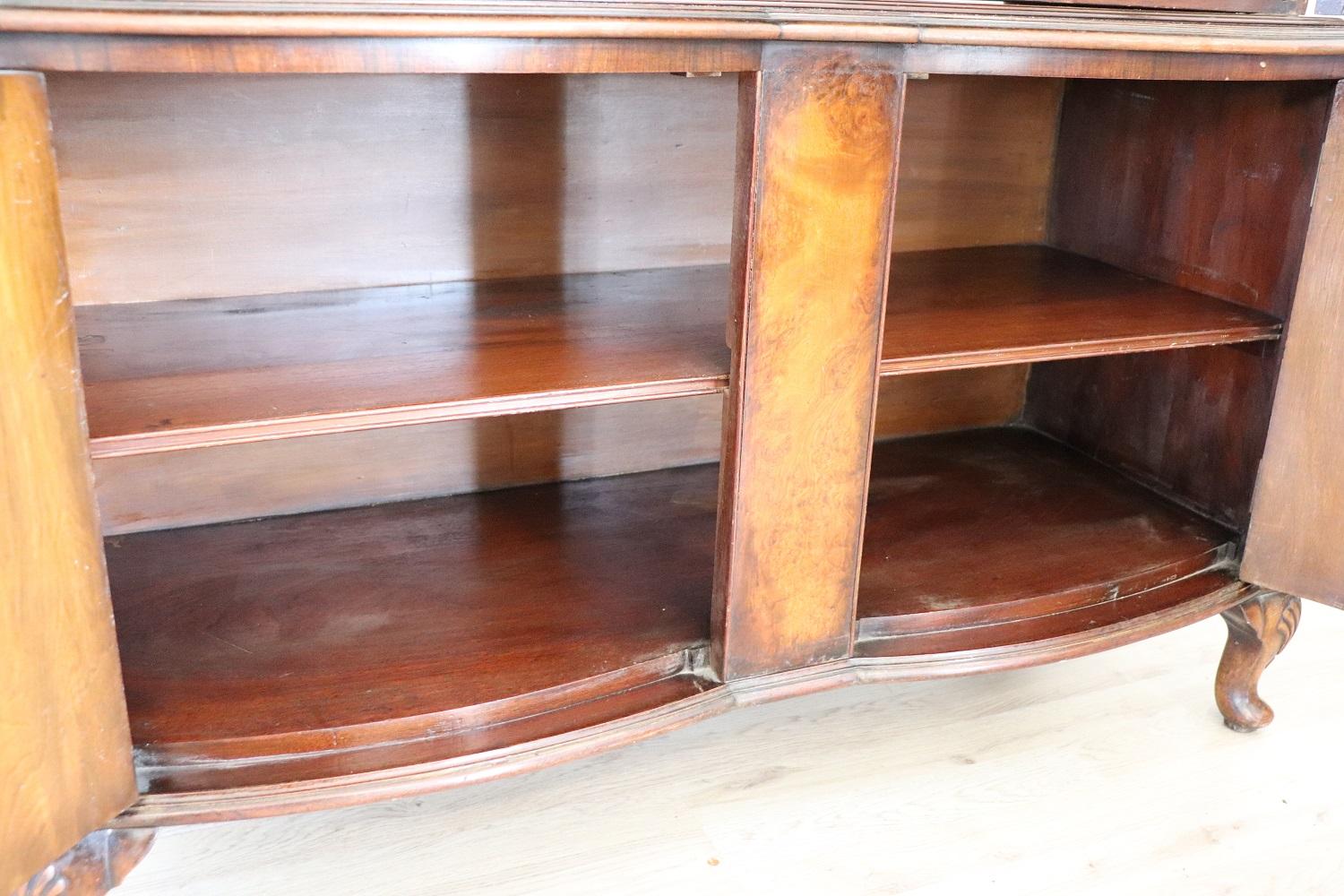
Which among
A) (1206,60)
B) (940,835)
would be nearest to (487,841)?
(940,835)

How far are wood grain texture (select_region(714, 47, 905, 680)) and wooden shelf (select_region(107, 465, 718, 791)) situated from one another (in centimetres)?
12

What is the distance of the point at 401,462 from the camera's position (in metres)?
1.50

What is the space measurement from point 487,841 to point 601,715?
289 mm

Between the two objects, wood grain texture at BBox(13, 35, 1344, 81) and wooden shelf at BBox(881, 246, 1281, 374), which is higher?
wood grain texture at BBox(13, 35, 1344, 81)

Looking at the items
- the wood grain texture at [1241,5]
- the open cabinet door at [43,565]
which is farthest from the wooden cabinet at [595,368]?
the wood grain texture at [1241,5]

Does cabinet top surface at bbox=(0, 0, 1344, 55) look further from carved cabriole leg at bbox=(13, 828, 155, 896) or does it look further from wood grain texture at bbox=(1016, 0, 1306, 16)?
carved cabriole leg at bbox=(13, 828, 155, 896)

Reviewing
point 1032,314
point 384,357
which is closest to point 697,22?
point 384,357

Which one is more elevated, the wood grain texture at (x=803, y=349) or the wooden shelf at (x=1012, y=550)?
the wood grain texture at (x=803, y=349)

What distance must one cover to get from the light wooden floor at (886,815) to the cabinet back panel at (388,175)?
2.03 feet

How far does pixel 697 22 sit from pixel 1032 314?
60cm

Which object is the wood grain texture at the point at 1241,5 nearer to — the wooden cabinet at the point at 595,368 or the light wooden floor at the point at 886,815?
the wooden cabinet at the point at 595,368

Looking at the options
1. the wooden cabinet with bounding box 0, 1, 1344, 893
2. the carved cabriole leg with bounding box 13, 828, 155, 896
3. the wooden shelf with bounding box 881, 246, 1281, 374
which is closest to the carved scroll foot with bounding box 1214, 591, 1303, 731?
the wooden cabinet with bounding box 0, 1, 1344, 893

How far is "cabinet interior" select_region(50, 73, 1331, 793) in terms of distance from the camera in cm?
112

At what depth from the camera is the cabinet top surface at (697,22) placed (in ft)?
2.64
